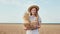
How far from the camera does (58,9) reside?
2982mm

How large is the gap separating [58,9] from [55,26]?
304 mm

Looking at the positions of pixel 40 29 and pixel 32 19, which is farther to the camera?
pixel 40 29

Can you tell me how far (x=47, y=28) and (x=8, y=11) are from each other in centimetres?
75

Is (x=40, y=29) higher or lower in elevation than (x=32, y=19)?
lower

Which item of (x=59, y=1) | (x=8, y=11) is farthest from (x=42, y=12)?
(x=8, y=11)

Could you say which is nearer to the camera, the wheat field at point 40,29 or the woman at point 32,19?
the woman at point 32,19

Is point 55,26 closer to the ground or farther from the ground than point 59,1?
closer to the ground

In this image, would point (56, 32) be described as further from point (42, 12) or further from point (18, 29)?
point (18, 29)

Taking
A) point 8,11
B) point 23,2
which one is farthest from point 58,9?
point 8,11

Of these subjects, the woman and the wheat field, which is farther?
the wheat field

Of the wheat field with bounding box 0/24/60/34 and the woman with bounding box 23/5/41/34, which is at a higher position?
the woman with bounding box 23/5/41/34

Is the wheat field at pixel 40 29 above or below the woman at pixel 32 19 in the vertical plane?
below

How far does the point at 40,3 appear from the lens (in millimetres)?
2973

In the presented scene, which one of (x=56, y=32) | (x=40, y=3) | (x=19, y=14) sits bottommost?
(x=56, y=32)
